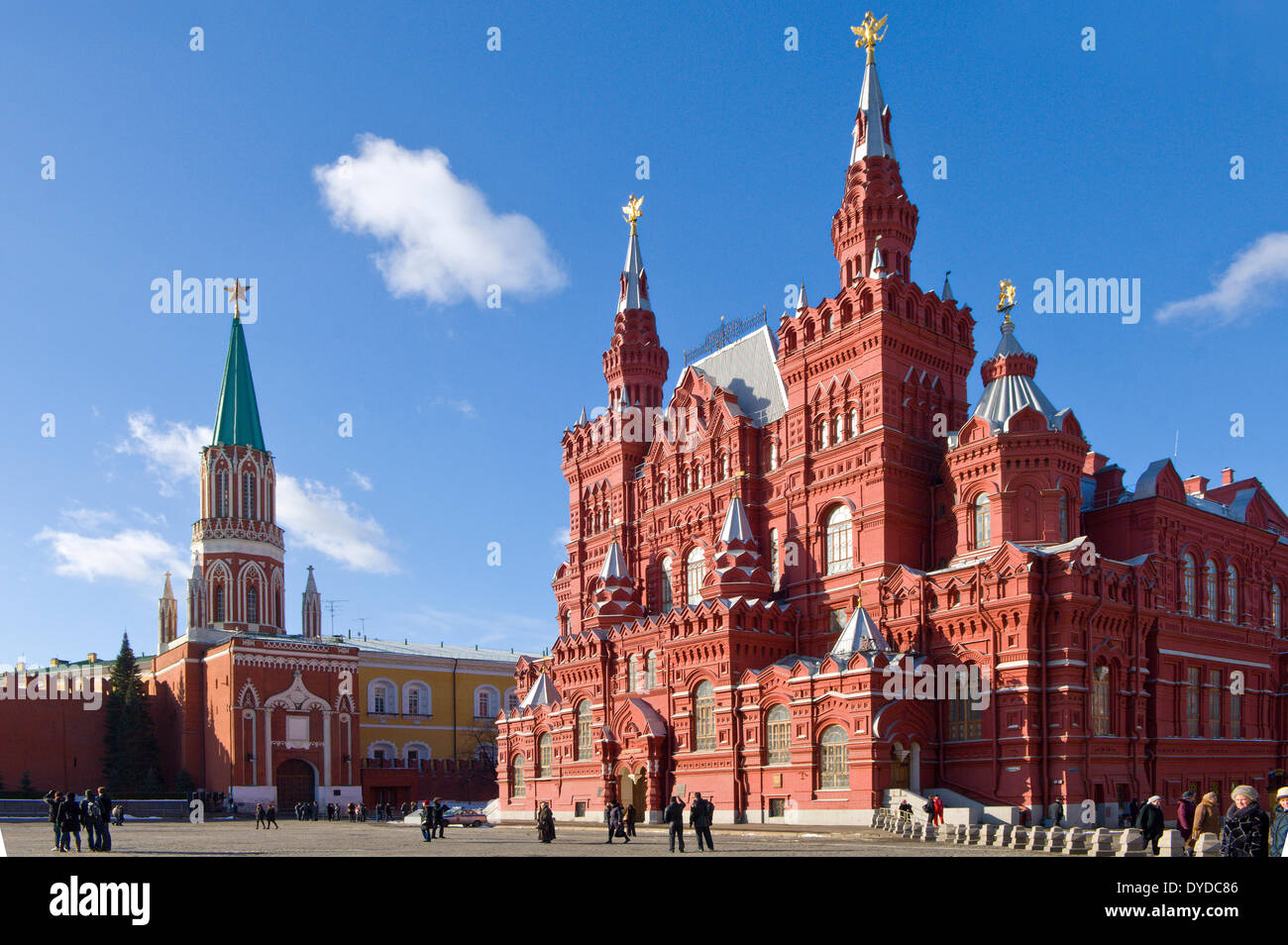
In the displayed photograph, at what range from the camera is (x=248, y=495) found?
78.5m

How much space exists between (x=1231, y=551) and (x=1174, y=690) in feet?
26.8

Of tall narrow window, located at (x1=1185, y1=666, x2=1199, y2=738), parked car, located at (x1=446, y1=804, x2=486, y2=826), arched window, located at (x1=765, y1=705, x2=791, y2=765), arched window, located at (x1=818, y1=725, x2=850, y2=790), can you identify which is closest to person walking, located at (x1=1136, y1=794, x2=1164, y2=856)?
arched window, located at (x1=818, y1=725, x2=850, y2=790)

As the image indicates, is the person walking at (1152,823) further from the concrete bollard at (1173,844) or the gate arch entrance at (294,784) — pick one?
Result: the gate arch entrance at (294,784)

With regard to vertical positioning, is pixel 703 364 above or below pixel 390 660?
above

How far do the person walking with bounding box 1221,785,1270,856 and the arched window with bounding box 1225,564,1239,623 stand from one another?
37.9 meters

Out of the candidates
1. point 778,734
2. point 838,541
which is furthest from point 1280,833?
point 838,541

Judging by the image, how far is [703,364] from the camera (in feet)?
190

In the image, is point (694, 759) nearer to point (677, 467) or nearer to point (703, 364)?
point (677, 467)

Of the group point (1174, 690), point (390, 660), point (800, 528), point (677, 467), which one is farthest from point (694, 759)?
point (390, 660)

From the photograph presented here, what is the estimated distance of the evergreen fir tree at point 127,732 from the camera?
68.2 m

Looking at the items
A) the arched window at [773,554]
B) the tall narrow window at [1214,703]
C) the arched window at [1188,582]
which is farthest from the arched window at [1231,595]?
the arched window at [773,554]
